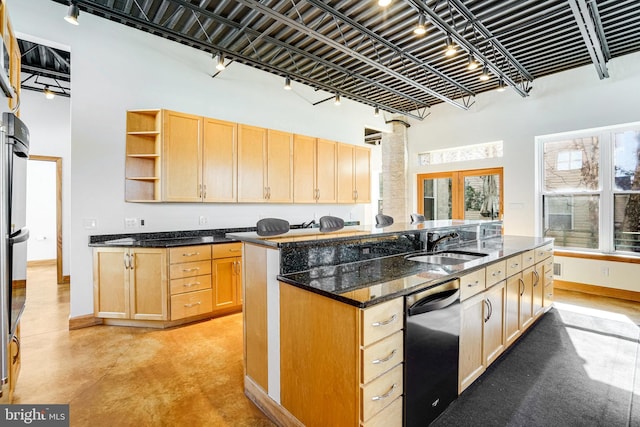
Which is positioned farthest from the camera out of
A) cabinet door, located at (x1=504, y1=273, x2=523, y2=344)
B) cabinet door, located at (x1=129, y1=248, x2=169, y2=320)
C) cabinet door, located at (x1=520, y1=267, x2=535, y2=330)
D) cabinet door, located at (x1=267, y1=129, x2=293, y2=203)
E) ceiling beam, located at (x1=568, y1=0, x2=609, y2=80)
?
cabinet door, located at (x1=267, y1=129, x2=293, y2=203)

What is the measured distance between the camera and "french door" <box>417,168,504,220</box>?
19.5 feet

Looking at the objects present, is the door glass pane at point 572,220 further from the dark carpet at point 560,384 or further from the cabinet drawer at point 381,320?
the cabinet drawer at point 381,320

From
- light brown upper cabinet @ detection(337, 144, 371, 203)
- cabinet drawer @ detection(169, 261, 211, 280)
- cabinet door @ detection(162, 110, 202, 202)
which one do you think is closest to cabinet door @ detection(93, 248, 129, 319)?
cabinet drawer @ detection(169, 261, 211, 280)

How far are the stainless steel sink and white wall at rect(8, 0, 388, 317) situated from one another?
2.95m

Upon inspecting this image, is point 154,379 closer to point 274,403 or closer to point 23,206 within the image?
point 274,403

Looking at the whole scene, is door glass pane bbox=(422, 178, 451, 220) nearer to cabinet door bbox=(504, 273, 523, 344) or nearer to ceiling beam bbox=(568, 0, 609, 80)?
ceiling beam bbox=(568, 0, 609, 80)

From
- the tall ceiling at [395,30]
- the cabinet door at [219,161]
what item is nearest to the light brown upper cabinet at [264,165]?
the cabinet door at [219,161]

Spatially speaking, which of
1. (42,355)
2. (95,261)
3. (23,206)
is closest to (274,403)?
(23,206)

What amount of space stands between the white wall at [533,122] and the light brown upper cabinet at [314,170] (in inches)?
107

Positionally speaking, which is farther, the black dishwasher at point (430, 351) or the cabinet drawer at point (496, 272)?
the cabinet drawer at point (496, 272)

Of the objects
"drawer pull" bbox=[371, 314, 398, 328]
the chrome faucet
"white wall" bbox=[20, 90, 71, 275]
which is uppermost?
"white wall" bbox=[20, 90, 71, 275]

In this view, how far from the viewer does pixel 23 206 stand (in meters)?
1.86

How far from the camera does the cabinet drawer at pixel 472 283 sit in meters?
1.96

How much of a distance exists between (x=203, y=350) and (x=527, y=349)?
3.08m
